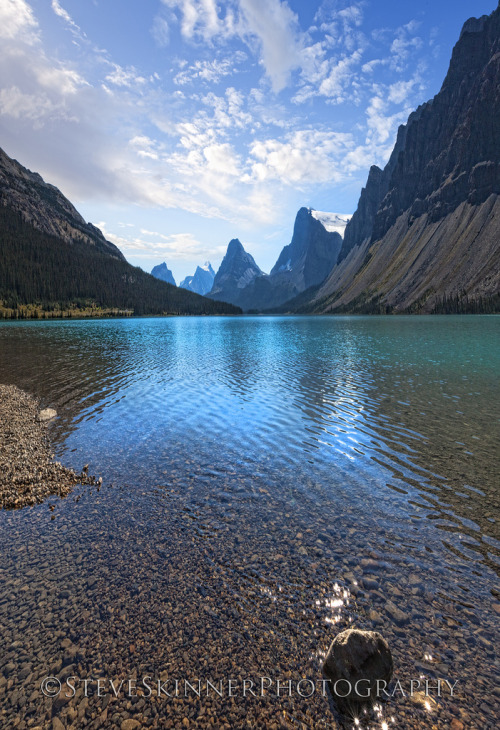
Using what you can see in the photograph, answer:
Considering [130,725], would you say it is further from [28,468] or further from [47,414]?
[47,414]

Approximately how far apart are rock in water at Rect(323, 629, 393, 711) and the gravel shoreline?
11254 millimetres

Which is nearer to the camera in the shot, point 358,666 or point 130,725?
point 130,725

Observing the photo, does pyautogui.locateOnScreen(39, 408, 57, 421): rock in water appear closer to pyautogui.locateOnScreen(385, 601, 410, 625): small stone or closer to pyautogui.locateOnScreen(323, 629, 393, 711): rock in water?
pyautogui.locateOnScreen(323, 629, 393, 711): rock in water

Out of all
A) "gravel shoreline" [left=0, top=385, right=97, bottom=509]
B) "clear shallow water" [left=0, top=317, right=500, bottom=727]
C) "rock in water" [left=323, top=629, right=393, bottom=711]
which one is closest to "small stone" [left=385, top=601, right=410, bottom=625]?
"clear shallow water" [left=0, top=317, right=500, bottom=727]

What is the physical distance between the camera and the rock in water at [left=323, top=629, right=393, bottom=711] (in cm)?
594

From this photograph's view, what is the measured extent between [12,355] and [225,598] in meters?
62.2

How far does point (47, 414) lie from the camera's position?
23188 mm

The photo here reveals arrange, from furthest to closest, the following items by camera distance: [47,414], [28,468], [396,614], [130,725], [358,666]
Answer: [47,414]
[28,468]
[396,614]
[358,666]
[130,725]

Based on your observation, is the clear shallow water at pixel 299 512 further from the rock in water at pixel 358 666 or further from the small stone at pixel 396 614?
the rock in water at pixel 358 666

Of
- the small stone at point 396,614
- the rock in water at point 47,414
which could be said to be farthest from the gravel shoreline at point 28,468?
the small stone at point 396,614

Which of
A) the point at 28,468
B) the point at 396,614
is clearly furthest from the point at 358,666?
the point at 28,468

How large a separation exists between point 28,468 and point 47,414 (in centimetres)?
960

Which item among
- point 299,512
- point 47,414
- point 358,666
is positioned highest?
point 358,666

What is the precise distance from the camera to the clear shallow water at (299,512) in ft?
25.1
